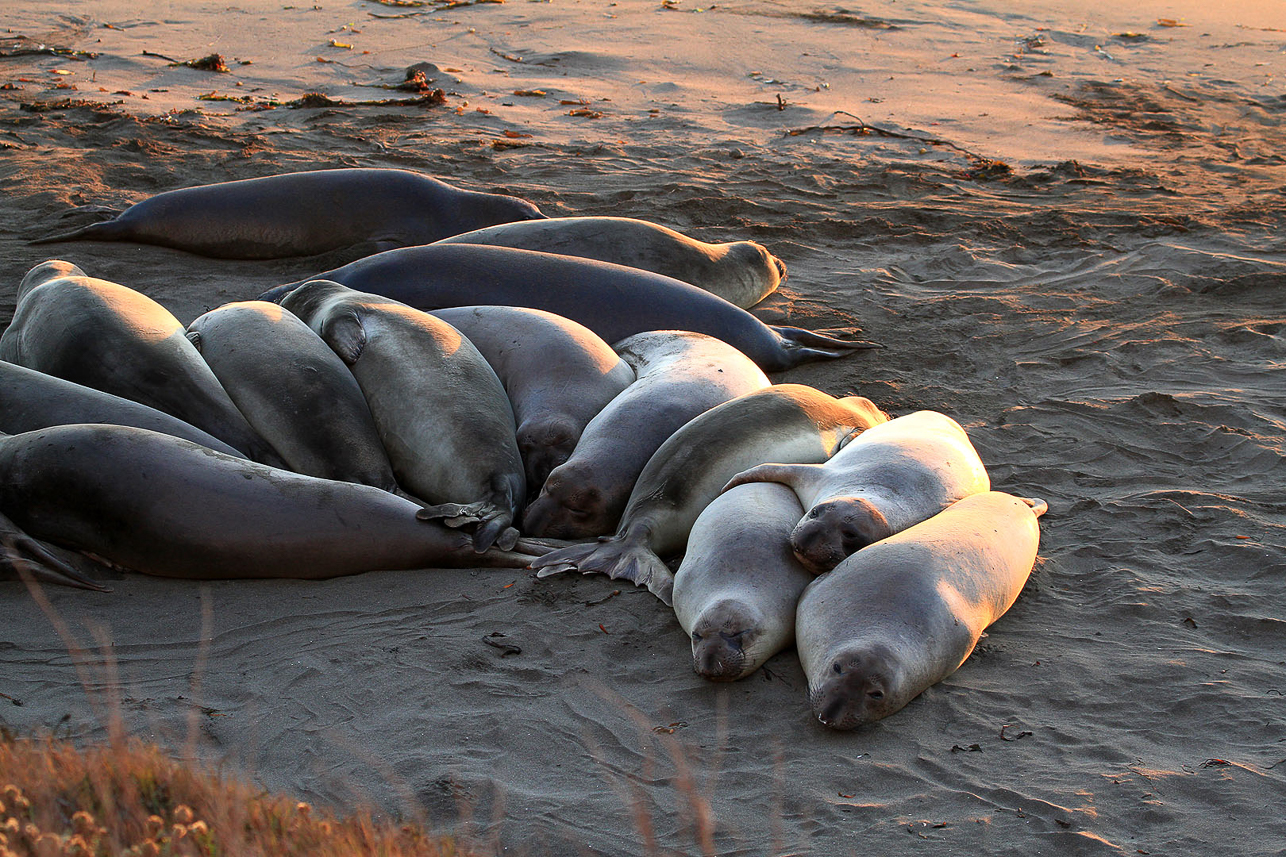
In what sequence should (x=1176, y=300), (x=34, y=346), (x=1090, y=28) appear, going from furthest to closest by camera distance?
(x=1090, y=28), (x=1176, y=300), (x=34, y=346)

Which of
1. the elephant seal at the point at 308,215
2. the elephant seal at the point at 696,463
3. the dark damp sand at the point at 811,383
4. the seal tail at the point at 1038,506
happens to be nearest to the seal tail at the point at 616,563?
the elephant seal at the point at 696,463

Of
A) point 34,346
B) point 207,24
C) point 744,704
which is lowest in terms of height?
point 744,704

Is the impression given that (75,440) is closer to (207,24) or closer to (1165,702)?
(1165,702)

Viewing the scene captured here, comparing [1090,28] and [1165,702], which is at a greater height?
[1090,28]

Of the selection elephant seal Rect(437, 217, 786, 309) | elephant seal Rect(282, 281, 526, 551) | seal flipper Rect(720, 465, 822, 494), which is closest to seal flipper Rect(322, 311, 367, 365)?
elephant seal Rect(282, 281, 526, 551)

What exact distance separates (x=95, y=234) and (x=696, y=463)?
4.48 metres

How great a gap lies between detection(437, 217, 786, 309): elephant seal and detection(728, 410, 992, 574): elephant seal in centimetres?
235

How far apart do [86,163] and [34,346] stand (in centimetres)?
401

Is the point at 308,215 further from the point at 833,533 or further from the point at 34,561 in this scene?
the point at 833,533

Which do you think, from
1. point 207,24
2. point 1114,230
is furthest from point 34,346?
point 207,24

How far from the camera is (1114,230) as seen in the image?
24.9ft

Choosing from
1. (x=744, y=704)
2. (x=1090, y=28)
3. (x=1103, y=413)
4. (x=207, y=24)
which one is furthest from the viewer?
(x=1090, y=28)

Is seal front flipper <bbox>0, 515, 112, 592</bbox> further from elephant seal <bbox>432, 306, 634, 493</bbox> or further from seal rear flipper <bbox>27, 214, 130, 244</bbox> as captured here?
seal rear flipper <bbox>27, 214, 130, 244</bbox>

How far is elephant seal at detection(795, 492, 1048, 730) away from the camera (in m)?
2.68
